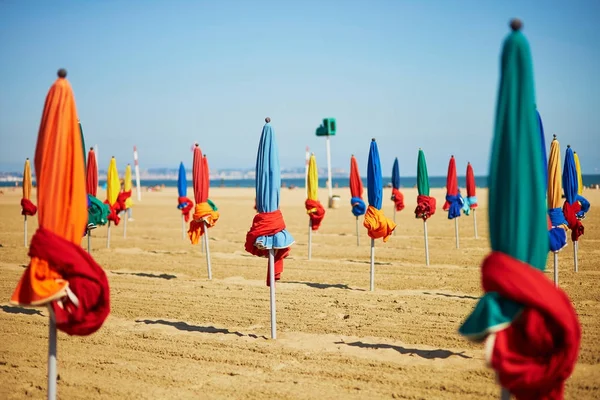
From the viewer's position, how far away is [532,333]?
3793 mm

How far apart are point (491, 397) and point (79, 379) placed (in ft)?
16.0

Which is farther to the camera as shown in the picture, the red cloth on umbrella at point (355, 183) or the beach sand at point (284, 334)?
the red cloth on umbrella at point (355, 183)

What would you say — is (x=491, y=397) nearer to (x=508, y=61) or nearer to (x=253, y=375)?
(x=253, y=375)

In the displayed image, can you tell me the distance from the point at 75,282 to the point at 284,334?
4405 millimetres

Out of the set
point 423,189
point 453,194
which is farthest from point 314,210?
point 453,194

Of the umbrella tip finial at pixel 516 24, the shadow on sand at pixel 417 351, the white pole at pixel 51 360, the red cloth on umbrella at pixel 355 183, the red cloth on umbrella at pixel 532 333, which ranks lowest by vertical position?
the shadow on sand at pixel 417 351

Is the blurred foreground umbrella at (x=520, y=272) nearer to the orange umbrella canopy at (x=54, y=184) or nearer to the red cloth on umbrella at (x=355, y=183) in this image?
the orange umbrella canopy at (x=54, y=184)

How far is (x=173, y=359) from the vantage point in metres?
7.36

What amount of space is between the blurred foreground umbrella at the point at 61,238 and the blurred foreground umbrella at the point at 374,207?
7.21 meters

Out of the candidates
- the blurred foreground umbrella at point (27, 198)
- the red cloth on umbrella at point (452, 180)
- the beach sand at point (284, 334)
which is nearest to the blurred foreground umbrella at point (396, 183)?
the red cloth on umbrella at point (452, 180)

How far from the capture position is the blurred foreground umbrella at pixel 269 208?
8227 millimetres

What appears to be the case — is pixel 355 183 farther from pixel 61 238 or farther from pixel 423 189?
pixel 61 238

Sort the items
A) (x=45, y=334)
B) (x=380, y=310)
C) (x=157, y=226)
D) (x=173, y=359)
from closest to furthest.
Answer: (x=173, y=359) < (x=45, y=334) < (x=380, y=310) < (x=157, y=226)

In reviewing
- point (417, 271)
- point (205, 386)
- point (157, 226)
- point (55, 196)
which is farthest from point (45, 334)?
point (157, 226)
